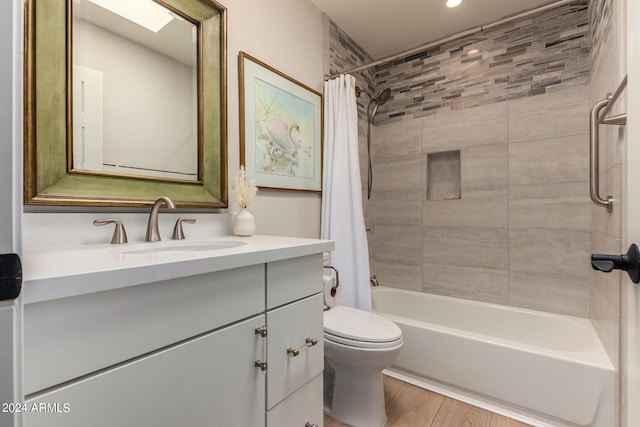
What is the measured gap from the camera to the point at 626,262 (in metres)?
0.56

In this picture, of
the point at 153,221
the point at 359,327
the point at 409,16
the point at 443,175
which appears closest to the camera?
the point at 153,221

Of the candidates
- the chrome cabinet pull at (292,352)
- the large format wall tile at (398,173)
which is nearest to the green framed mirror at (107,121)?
the chrome cabinet pull at (292,352)

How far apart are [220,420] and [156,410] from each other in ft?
0.66

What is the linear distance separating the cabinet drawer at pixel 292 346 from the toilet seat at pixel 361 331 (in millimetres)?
294

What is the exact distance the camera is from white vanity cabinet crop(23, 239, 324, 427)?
0.53 m

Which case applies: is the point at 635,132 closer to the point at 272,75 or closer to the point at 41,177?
the point at 41,177

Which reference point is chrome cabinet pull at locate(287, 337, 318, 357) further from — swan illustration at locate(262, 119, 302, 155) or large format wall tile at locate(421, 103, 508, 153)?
large format wall tile at locate(421, 103, 508, 153)

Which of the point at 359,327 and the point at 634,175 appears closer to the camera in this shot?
the point at 634,175

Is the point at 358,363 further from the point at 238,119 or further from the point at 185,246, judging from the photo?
the point at 238,119

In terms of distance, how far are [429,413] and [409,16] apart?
8.43 ft

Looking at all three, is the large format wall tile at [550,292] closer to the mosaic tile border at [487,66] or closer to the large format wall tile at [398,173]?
the large format wall tile at [398,173]

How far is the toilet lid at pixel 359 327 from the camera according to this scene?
141 centimetres

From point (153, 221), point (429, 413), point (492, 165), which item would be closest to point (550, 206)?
point (492, 165)

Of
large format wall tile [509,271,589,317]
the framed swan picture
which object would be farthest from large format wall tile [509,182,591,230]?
the framed swan picture
